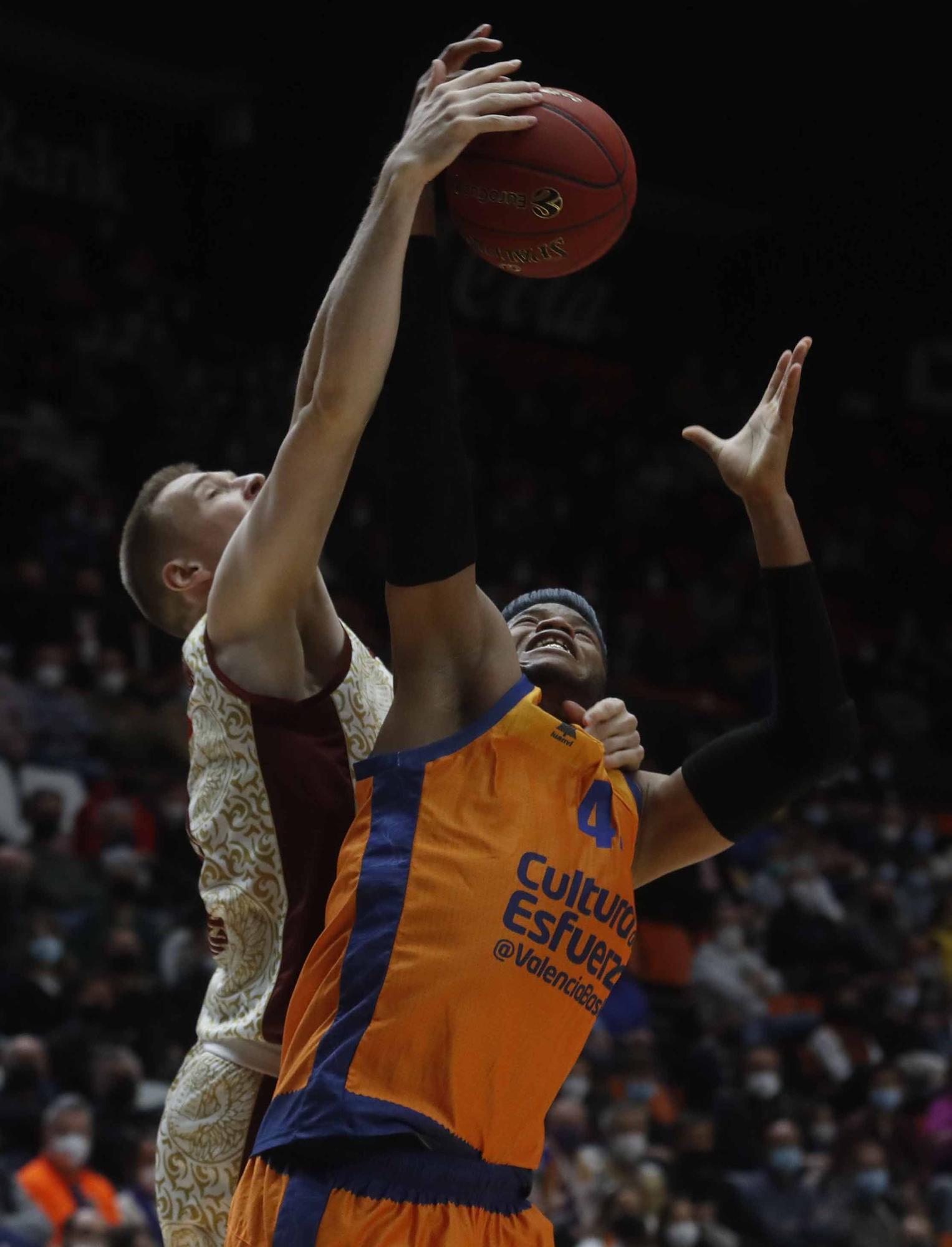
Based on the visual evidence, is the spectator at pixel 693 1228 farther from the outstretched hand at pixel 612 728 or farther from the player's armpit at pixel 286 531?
the player's armpit at pixel 286 531

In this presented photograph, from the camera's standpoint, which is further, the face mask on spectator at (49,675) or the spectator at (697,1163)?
the face mask on spectator at (49,675)

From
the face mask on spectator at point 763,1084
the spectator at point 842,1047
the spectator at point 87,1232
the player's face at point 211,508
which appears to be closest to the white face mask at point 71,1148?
the spectator at point 87,1232

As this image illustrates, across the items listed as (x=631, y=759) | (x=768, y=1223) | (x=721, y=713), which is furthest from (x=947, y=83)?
(x=631, y=759)

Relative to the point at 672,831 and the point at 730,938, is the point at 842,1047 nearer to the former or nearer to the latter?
the point at 730,938

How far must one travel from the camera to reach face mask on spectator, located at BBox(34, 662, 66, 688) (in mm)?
9422

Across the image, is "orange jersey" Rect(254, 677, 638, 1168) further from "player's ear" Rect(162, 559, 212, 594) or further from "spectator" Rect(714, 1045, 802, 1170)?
"spectator" Rect(714, 1045, 802, 1170)

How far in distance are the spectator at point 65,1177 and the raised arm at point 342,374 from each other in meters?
4.38

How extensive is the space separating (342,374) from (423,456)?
6.3 inches

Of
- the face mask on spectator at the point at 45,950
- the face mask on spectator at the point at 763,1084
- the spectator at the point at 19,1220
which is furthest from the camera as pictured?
the face mask on spectator at the point at 763,1084

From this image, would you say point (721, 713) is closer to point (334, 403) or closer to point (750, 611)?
point (750, 611)

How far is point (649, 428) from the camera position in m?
19.0

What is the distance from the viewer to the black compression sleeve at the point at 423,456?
2.40 meters

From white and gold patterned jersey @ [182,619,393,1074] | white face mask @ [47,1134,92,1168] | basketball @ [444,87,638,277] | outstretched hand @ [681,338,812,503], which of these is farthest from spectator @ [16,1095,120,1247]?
basketball @ [444,87,638,277]

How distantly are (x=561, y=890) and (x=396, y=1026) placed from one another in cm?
32
